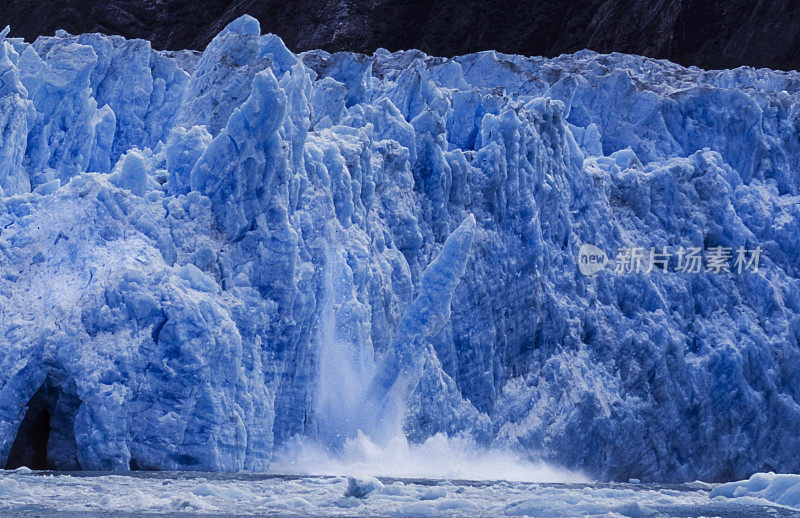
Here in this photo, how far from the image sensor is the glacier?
612 inches

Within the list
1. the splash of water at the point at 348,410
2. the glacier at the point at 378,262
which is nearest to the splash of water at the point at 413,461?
the splash of water at the point at 348,410

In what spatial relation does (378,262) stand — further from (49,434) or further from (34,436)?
(34,436)

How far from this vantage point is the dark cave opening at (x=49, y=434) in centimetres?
1512

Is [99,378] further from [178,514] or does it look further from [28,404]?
[178,514]

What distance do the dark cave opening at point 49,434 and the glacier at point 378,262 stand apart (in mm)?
39

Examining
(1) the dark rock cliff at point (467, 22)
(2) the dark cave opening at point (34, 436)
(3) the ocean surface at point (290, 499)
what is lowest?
(3) the ocean surface at point (290, 499)

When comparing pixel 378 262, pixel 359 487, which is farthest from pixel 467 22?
pixel 359 487

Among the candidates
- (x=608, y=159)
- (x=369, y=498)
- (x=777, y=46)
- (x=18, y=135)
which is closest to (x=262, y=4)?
(x=777, y=46)

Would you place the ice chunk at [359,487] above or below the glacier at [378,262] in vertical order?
below

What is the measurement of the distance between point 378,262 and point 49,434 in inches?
248

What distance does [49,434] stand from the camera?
15.5 metres

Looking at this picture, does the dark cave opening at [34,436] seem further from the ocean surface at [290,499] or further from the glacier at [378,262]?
the ocean surface at [290,499]

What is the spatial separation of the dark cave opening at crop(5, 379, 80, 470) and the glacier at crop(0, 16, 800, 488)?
0.13 ft

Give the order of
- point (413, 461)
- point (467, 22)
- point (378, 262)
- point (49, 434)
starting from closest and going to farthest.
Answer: point (49, 434) → point (413, 461) → point (378, 262) → point (467, 22)
